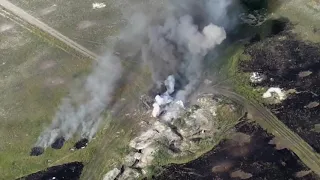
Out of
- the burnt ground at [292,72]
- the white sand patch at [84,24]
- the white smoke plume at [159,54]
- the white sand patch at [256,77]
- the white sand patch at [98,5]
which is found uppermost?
the burnt ground at [292,72]

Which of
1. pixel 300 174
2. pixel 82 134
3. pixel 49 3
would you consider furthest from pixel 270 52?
pixel 49 3

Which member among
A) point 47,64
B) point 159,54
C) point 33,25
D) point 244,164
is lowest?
point 33,25

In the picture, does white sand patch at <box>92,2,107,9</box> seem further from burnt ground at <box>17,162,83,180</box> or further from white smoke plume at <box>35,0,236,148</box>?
burnt ground at <box>17,162,83,180</box>

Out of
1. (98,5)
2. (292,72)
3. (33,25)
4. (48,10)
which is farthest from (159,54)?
(48,10)

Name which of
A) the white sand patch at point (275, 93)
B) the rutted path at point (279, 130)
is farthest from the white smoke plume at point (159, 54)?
the white sand patch at point (275, 93)

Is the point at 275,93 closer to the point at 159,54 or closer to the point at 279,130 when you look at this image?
the point at 279,130

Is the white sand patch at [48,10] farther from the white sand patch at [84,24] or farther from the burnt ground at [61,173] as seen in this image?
the burnt ground at [61,173]
